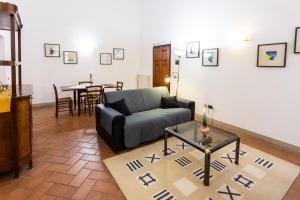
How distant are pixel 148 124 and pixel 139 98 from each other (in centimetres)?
86

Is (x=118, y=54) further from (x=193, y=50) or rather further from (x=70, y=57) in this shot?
(x=193, y=50)

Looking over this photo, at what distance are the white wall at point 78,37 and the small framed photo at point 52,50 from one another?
12 centimetres

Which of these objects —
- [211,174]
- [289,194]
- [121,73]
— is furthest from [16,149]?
[121,73]

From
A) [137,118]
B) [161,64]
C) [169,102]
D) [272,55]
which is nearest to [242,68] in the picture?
[272,55]

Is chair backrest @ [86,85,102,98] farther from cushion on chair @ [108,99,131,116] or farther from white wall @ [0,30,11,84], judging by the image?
white wall @ [0,30,11,84]

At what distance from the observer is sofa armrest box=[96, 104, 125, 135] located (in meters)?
2.72

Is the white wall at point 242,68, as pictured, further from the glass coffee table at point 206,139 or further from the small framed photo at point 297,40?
the glass coffee table at point 206,139

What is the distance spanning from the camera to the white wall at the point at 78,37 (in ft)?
17.4

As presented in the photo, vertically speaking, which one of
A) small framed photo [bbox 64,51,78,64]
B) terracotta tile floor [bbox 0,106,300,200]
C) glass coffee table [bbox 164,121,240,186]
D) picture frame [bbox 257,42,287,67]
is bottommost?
terracotta tile floor [bbox 0,106,300,200]

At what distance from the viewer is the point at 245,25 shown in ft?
11.4

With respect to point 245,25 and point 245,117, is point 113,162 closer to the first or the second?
point 245,117

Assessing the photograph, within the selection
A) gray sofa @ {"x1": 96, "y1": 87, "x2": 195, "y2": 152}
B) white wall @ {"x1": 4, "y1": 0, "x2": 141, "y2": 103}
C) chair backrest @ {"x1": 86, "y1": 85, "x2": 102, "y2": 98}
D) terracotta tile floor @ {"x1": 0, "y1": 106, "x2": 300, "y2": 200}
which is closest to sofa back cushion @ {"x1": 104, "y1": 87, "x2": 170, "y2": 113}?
gray sofa @ {"x1": 96, "y1": 87, "x2": 195, "y2": 152}

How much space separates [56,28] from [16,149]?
4.57 m

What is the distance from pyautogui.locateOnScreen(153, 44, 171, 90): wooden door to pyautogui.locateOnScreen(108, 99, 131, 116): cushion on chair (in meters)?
2.78
